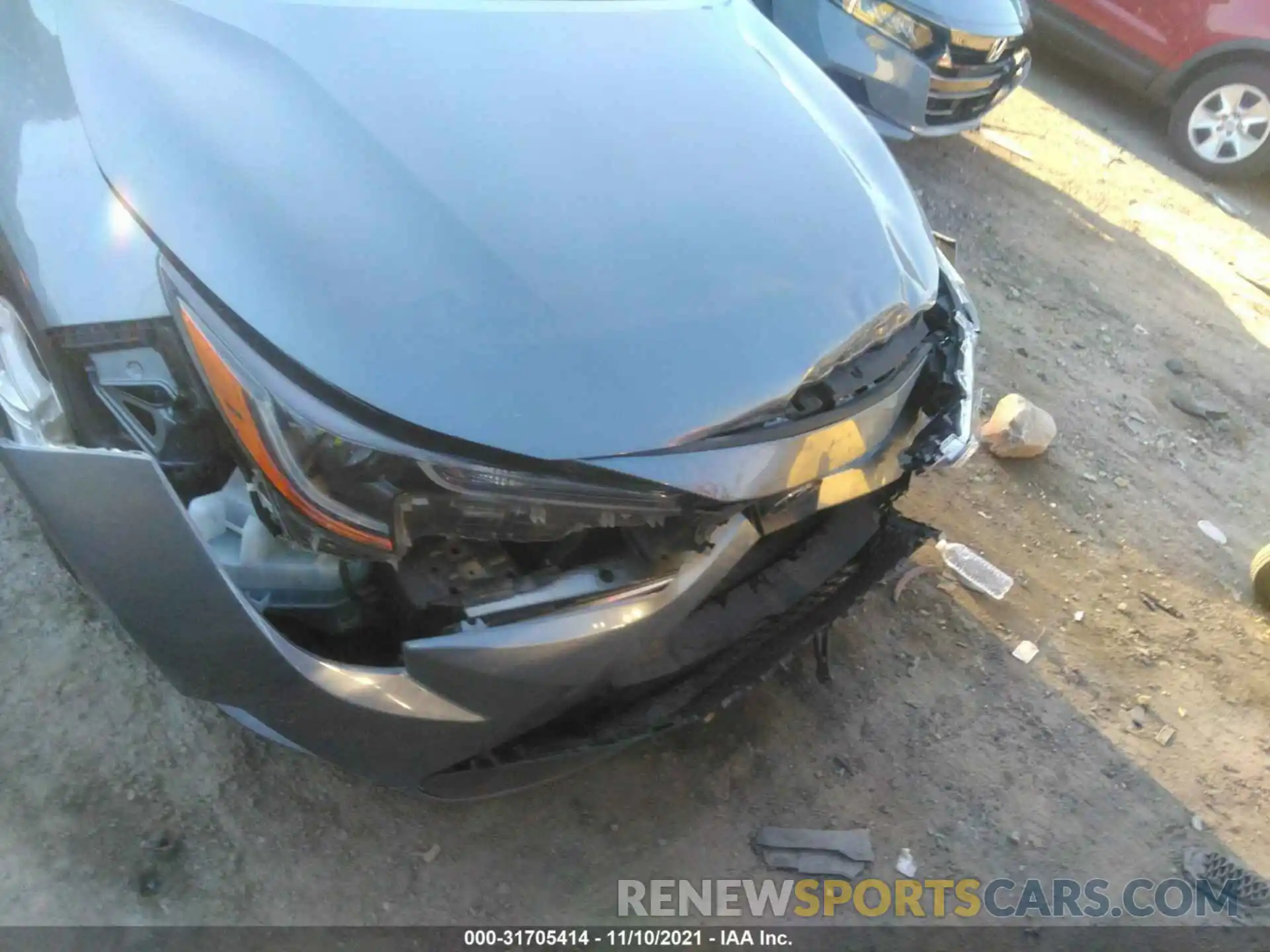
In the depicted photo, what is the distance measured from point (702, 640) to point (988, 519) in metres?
1.58

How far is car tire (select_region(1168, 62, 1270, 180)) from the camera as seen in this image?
5.31 m

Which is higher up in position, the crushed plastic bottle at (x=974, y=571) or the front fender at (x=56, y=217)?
the front fender at (x=56, y=217)

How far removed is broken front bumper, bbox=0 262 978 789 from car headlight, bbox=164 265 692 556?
141 millimetres

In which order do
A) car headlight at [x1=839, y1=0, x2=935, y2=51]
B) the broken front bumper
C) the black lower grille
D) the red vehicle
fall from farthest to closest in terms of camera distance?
the red vehicle < the black lower grille < car headlight at [x1=839, y1=0, x2=935, y2=51] < the broken front bumper

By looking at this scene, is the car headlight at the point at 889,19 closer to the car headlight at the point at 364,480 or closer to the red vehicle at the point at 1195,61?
the red vehicle at the point at 1195,61

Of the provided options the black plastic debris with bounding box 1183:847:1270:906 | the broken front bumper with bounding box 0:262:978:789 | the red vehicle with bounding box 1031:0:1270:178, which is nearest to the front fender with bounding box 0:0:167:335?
the broken front bumper with bounding box 0:262:978:789

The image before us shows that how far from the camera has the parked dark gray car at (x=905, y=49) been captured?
4.04 meters

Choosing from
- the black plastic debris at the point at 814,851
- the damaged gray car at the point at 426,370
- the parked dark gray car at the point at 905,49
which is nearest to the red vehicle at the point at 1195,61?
the parked dark gray car at the point at 905,49

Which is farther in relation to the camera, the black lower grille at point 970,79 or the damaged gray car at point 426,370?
the black lower grille at point 970,79

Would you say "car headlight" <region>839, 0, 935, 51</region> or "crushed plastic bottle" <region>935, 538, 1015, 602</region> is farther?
"car headlight" <region>839, 0, 935, 51</region>

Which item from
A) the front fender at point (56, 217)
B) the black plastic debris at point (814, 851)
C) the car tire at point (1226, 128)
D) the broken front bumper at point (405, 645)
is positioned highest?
the front fender at point (56, 217)

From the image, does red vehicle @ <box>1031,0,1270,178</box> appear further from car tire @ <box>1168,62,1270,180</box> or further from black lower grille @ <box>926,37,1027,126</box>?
black lower grille @ <box>926,37,1027,126</box>

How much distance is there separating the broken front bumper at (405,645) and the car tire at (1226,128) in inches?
193

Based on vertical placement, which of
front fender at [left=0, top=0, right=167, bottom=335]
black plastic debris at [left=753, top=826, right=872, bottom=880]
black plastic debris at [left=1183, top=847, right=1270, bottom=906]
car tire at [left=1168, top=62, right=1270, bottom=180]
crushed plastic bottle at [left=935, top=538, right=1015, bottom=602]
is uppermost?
front fender at [left=0, top=0, right=167, bottom=335]
